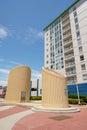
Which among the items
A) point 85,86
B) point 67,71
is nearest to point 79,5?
point 67,71

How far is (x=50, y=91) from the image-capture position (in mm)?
14914

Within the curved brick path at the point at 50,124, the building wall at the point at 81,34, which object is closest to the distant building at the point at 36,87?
the building wall at the point at 81,34

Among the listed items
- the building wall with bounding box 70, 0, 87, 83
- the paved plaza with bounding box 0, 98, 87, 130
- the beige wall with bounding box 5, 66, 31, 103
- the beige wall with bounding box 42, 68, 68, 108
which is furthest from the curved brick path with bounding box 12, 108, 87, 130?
the building wall with bounding box 70, 0, 87, 83

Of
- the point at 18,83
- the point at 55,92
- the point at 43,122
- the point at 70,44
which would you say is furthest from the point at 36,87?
the point at 43,122

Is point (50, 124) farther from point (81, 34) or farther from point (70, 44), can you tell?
point (70, 44)

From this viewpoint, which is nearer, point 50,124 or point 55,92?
point 50,124

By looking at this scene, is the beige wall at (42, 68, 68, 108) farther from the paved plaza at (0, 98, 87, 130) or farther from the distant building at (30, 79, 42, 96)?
the distant building at (30, 79, 42, 96)

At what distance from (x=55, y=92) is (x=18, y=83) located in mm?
10187

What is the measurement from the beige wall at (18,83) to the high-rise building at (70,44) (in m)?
18.8

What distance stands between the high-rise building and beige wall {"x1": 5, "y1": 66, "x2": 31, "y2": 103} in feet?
61.6

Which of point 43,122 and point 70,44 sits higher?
point 70,44

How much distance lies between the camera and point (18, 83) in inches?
886

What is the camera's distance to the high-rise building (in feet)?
120

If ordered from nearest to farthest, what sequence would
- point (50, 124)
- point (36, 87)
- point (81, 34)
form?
point (50, 124), point (81, 34), point (36, 87)
